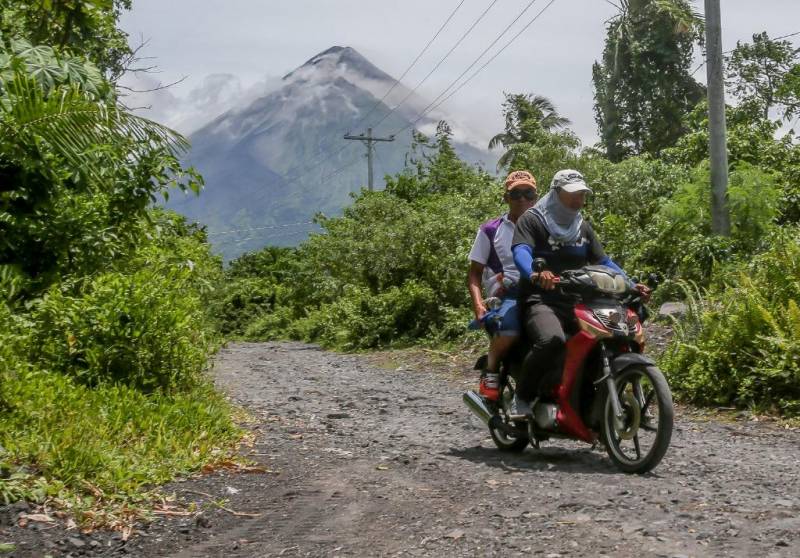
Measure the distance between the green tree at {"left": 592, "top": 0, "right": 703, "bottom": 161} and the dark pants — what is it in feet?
111

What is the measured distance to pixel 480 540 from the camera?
4371mm

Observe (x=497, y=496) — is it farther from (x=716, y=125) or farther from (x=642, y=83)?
(x=642, y=83)

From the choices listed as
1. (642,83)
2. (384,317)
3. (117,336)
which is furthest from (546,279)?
(642,83)

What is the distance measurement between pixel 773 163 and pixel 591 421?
1448cm

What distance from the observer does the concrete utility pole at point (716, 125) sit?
13.7 m

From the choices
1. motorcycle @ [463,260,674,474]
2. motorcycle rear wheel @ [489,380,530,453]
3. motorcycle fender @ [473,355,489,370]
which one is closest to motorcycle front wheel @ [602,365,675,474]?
motorcycle @ [463,260,674,474]

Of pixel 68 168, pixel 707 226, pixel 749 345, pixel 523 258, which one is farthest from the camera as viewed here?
pixel 707 226

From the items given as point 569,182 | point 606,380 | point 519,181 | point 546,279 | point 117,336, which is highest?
point 519,181

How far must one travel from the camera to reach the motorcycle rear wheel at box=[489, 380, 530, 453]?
6.68 m

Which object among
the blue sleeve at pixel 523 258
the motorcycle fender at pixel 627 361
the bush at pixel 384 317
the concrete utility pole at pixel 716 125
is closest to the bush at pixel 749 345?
the motorcycle fender at pixel 627 361

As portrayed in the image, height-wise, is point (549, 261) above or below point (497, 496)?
above

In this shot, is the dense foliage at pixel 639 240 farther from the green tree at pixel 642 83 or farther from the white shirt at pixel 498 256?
the white shirt at pixel 498 256

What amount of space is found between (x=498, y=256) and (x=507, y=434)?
4.22 feet

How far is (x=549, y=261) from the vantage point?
6.33 metres
